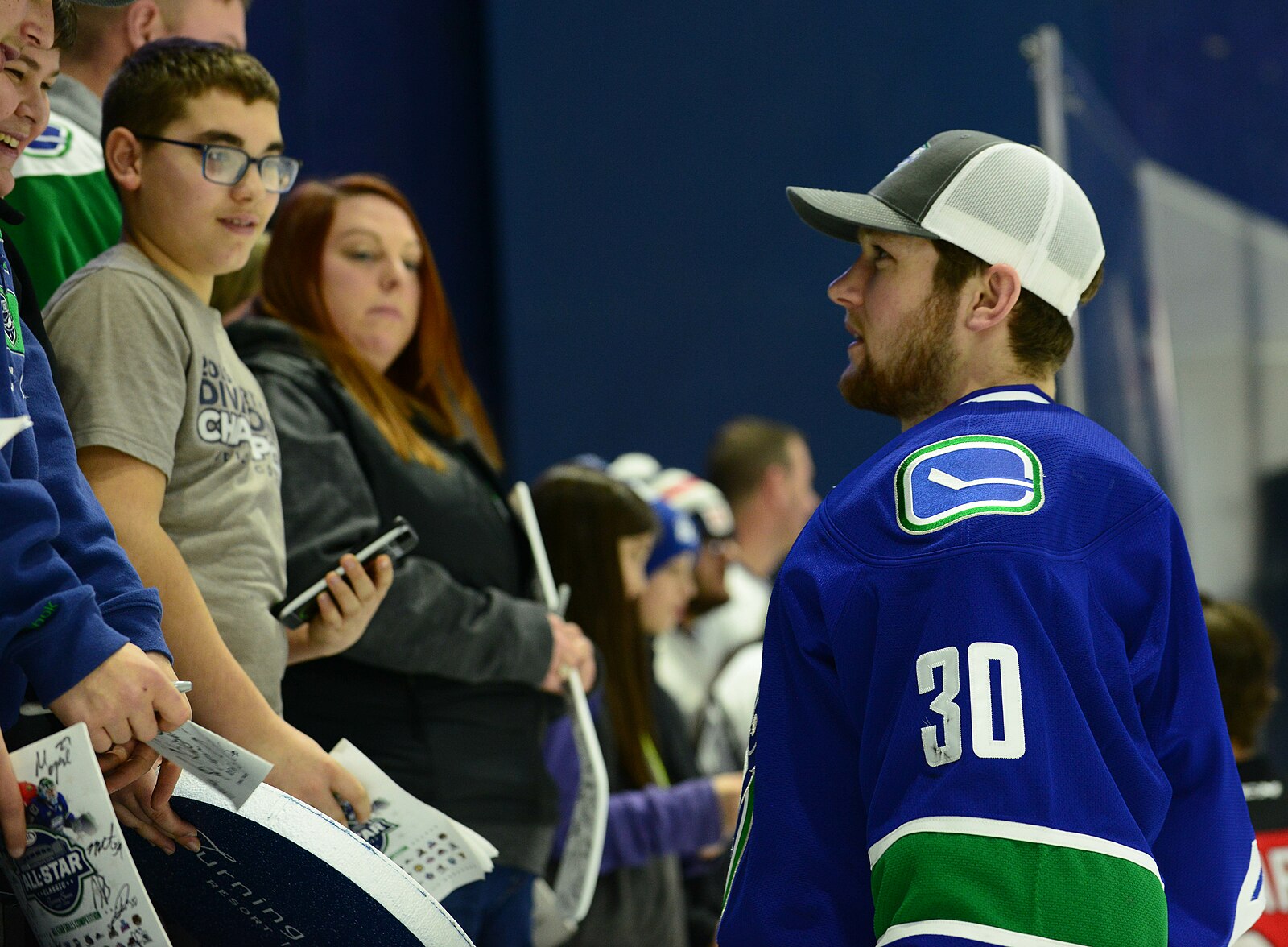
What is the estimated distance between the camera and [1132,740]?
1.34 m

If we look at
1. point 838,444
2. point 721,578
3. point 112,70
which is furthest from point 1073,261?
point 838,444

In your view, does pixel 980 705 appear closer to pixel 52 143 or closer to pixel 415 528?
pixel 415 528

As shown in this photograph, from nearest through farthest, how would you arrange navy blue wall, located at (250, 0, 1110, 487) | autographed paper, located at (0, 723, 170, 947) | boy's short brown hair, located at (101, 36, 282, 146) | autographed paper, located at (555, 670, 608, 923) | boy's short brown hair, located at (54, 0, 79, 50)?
autographed paper, located at (0, 723, 170, 947) → boy's short brown hair, located at (54, 0, 79, 50) → boy's short brown hair, located at (101, 36, 282, 146) → autographed paper, located at (555, 670, 608, 923) → navy blue wall, located at (250, 0, 1110, 487)

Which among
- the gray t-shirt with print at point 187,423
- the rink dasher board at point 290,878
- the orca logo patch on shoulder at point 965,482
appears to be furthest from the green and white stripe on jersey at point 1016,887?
the gray t-shirt with print at point 187,423

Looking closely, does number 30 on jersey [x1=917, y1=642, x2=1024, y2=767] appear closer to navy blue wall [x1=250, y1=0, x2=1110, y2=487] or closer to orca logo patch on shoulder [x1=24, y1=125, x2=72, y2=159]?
orca logo patch on shoulder [x1=24, y1=125, x2=72, y2=159]

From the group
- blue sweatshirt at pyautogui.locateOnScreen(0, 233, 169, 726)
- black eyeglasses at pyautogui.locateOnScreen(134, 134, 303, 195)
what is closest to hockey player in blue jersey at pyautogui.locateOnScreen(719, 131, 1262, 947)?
blue sweatshirt at pyautogui.locateOnScreen(0, 233, 169, 726)

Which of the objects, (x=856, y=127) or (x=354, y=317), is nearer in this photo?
(x=354, y=317)

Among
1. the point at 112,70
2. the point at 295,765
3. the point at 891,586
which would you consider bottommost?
the point at 295,765

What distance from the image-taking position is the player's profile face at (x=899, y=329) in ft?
5.17

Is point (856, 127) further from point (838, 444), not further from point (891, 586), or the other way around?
point (891, 586)

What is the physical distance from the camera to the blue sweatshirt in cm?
125

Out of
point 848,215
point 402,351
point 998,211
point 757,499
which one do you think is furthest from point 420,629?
point 757,499

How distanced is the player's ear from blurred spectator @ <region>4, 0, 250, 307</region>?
1080 millimetres

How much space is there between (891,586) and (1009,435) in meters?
0.20
